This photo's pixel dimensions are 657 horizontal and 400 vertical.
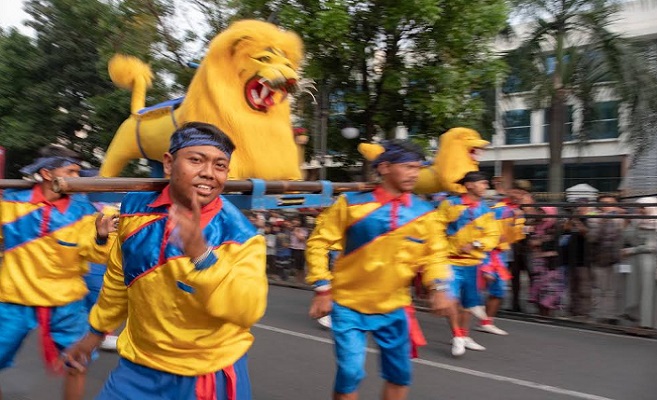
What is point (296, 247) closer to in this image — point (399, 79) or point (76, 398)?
point (399, 79)

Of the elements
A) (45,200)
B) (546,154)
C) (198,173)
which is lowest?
(45,200)

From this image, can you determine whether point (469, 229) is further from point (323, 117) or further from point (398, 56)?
point (398, 56)

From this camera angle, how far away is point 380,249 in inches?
142

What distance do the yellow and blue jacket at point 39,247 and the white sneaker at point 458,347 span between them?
140 inches

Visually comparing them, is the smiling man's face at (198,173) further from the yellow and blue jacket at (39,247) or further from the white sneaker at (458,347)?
the white sneaker at (458,347)

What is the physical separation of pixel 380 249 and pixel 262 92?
1.25 metres

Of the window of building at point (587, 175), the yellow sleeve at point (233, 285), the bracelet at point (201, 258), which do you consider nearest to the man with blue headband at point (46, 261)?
the yellow sleeve at point (233, 285)

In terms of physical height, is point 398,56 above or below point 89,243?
above

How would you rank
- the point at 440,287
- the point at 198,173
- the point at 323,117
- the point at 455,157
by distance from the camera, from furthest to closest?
1. the point at 323,117
2. the point at 455,157
3. the point at 440,287
4. the point at 198,173

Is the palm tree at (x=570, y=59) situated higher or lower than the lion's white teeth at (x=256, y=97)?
higher

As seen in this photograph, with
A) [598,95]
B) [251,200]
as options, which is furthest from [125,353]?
[598,95]

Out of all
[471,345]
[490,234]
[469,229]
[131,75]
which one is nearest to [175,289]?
[131,75]

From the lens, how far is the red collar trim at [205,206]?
82.8 inches

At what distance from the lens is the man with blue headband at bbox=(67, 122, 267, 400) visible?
204 centimetres
